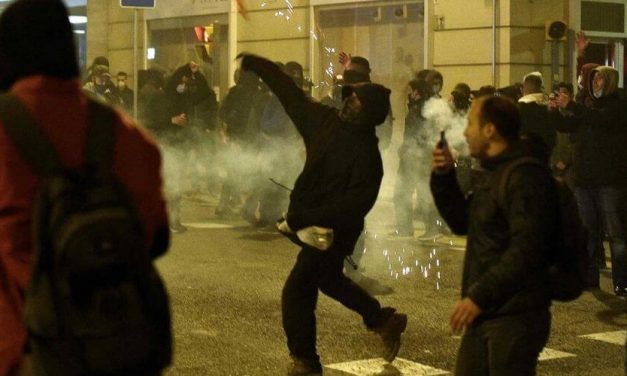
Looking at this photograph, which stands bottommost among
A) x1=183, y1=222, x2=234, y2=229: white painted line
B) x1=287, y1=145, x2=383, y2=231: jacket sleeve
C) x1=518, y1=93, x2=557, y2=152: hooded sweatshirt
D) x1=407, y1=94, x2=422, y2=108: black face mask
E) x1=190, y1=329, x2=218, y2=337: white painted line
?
x1=190, y1=329, x2=218, y2=337: white painted line

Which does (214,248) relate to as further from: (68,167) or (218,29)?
(218,29)

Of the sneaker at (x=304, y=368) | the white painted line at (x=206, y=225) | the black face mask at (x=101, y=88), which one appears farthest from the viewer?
the black face mask at (x=101, y=88)

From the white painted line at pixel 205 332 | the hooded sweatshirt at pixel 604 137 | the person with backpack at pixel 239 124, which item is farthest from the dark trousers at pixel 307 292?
the person with backpack at pixel 239 124

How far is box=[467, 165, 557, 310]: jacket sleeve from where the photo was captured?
4.61 meters

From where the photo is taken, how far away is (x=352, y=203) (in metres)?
6.95

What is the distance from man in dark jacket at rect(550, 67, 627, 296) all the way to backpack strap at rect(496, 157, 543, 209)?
217 inches

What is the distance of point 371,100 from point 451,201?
87.7 inches

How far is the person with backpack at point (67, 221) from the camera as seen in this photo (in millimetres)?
3154

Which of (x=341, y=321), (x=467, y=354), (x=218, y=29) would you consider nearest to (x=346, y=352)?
(x=341, y=321)

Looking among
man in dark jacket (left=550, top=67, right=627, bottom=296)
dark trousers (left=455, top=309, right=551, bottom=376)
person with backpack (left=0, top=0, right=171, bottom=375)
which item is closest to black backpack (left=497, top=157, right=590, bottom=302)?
dark trousers (left=455, top=309, right=551, bottom=376)

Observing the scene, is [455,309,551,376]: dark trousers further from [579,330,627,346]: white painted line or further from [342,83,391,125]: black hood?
[579,330,627,346]: white painted line

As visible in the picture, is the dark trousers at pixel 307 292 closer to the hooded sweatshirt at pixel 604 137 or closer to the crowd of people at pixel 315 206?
the crowd of people at pixel 315 206

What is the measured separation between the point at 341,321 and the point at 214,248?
4.09 m

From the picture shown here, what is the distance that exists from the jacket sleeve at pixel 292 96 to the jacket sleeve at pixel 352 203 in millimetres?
343
